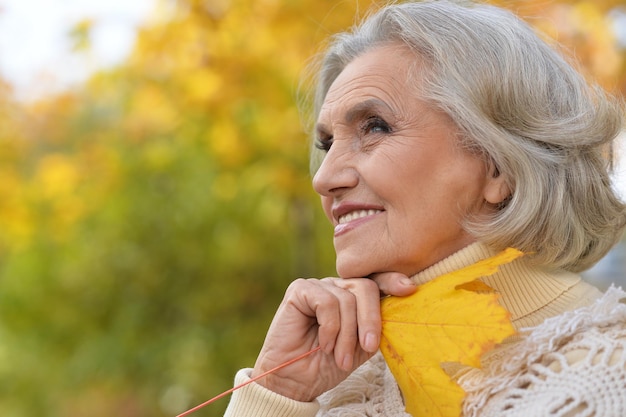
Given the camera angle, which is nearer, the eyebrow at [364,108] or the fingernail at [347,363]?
the fingernail at [347,363]

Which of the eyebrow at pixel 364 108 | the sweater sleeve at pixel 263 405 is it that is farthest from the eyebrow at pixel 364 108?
the sweater sleeve at pixel 263 405

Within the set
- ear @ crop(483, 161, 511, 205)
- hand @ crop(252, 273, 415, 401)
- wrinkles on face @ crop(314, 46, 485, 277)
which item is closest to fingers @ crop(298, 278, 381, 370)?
hand @ crop(252, 273, 415, 401)

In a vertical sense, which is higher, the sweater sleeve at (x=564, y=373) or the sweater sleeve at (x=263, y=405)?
the sweater sleeve at (x=263, y=405)

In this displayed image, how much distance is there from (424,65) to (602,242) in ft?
2.14

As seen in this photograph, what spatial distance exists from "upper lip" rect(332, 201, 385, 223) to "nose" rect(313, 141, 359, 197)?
44 millimetres

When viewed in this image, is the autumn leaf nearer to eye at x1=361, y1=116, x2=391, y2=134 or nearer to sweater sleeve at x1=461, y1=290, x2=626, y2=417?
sweater sleeve at x1=461, y1=290, x2=626, y2=417

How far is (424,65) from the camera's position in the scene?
1937 millimetres

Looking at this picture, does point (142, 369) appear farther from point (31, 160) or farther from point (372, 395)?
point (372, 395)

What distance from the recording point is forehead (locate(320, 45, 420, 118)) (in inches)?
76.1

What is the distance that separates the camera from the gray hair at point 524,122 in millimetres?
1840

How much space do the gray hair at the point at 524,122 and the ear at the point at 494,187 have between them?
0.01 meters

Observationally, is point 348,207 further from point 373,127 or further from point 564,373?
point 564,373

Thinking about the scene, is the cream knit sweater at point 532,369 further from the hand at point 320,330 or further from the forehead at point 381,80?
the forehead at point 381,80

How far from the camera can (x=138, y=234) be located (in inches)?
233
